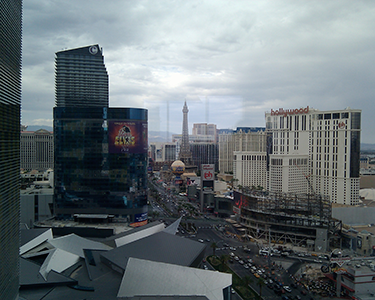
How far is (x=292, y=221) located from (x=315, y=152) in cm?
1158

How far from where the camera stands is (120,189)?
17984 mm

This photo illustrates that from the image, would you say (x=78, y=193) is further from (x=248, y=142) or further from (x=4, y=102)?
(x=248, y=142)

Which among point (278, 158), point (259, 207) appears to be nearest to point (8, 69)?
point (259, 207)

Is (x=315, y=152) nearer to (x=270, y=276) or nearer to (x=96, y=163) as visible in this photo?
(x=270, y=276)

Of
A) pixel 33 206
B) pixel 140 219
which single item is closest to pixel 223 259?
pixel 140 219

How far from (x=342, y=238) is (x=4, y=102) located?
17798 mm

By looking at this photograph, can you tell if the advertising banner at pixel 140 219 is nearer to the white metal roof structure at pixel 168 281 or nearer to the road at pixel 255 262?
the road at pixel 255 262

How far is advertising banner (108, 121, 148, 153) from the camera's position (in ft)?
59.3

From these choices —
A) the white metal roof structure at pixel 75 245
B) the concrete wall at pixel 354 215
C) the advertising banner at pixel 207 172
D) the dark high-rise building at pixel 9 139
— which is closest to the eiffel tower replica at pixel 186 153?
the advertising banner at pixel 207 172

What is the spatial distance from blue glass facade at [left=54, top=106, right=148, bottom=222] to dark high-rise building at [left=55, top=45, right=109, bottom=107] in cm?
867

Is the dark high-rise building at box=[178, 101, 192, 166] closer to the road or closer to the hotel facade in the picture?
the hotel facade

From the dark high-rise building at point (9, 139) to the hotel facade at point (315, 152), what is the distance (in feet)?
77.7

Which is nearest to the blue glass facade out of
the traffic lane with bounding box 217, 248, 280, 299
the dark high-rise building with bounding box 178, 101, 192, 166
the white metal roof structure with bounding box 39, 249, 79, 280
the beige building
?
the traffic lane with bounding box 217, 248, 280, 299

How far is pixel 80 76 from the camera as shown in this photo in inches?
1017
